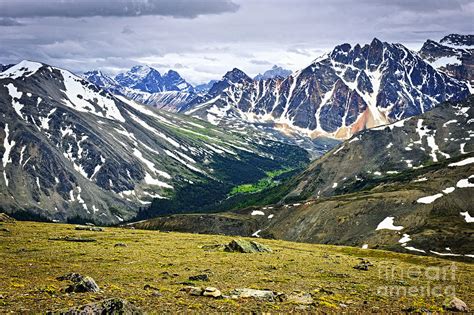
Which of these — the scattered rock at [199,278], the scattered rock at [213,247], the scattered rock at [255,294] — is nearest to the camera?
the scattered rock at [255,294]

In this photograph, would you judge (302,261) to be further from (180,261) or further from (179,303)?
(179,303)

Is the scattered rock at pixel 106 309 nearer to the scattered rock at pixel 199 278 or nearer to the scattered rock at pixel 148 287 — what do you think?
the scattered rock at pixel 148 287

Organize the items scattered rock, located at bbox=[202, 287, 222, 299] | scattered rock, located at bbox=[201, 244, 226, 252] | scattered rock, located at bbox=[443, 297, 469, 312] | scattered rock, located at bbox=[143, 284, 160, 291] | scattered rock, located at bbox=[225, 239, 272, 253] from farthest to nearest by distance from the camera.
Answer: scattered rock, located at bbox=[201, 244, 226, 252], scattered rock, located at bbox=[225, 239, 272, 253], scattered rock, located at bbox=[143, 284, 160, 291], scattered rock, located at bbox=[202, 287, 222, 299], scattered rock, located at bbox=[443, 297, 469, 312]

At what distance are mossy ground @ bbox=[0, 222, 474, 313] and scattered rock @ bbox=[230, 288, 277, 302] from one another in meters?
1.17

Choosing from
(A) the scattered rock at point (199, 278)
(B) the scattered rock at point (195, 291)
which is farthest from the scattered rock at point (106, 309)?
(A) the scattered rock at point (199, 278)

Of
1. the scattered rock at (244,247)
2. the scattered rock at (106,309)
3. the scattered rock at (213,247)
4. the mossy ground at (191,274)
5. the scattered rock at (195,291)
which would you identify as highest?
the scattered rock at (106,309)

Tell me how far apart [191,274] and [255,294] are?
13862 mm

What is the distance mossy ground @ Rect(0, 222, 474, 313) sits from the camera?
3522 cm

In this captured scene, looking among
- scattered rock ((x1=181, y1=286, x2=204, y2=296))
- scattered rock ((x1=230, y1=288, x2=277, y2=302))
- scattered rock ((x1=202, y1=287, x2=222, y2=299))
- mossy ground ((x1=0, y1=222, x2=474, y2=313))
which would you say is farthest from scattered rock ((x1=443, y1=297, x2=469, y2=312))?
scattered rock ((x1=181, y1=286, x2=204, y2=296))

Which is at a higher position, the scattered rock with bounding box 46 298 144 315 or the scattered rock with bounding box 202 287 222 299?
the scattered rock with bounding box 46 298 144 315

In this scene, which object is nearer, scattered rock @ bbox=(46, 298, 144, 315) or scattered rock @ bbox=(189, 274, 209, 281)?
scattered rock @ bbox=(46, 298, 144, 315)

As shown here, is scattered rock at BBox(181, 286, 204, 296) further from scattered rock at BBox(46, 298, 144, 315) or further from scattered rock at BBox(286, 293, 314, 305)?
scattered rock at BBox(46, 298, 144, 315)

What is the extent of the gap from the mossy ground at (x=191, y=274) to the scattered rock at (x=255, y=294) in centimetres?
117

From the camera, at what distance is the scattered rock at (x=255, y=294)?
3783 centimetres
